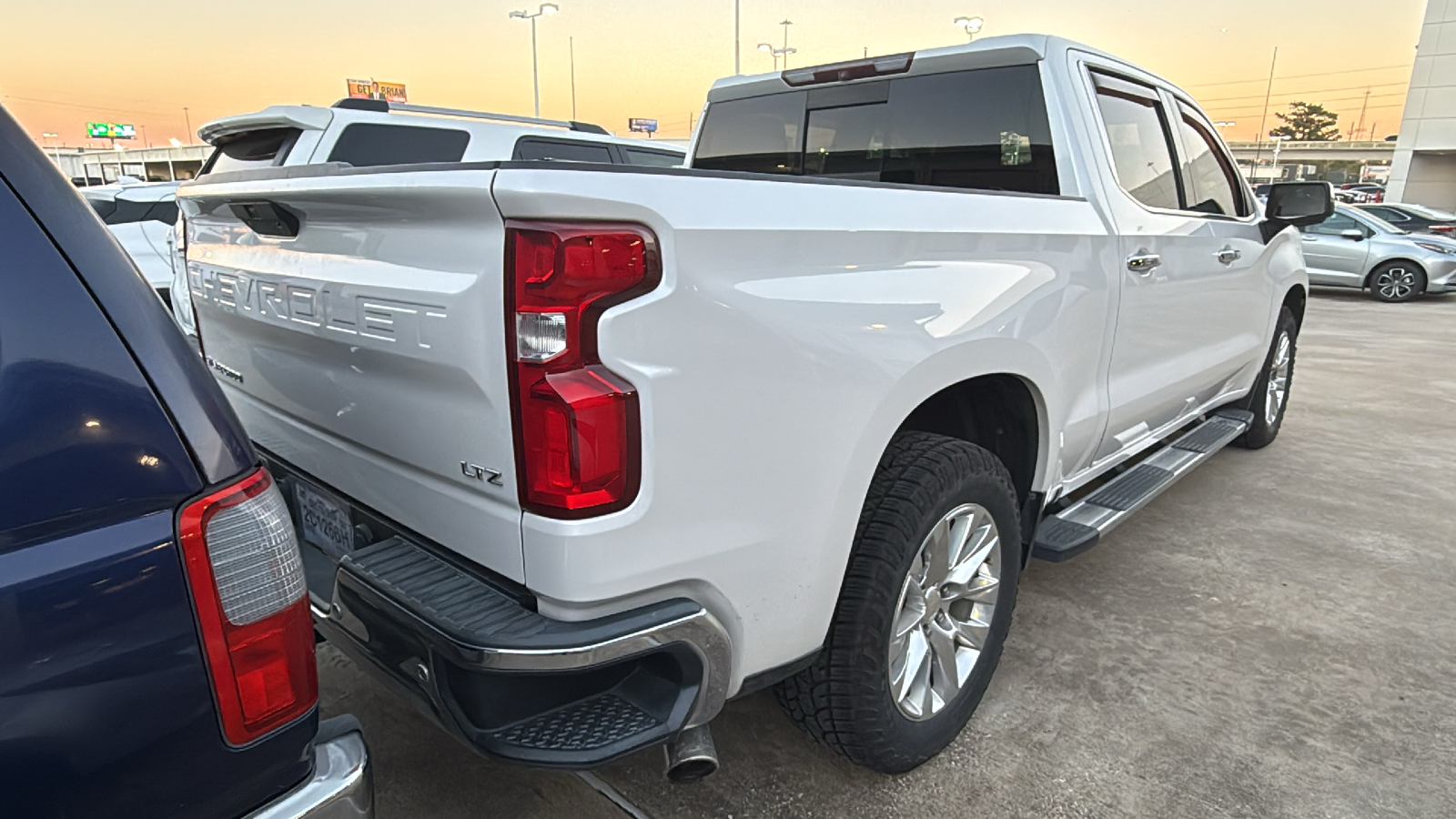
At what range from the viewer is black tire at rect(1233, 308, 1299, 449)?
17.0 feet

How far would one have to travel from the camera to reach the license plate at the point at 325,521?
2150 millimetres

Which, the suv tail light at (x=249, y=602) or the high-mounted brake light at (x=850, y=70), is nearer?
the suv tail light at (x=249, y=602)

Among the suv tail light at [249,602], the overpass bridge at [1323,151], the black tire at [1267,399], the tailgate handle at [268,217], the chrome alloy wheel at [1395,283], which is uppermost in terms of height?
the overpass bridge at [1323,151]

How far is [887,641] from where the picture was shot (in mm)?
2137

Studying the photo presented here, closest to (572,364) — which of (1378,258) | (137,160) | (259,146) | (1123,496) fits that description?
(1123,496)

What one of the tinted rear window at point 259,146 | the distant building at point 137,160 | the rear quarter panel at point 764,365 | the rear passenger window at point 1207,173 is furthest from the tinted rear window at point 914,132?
the distant building at point 137,160

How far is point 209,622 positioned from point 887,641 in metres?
1.49

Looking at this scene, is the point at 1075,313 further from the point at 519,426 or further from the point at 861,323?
the point at 519,426

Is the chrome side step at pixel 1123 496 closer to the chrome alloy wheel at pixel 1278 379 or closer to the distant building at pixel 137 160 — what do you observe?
the chrome alloy wheel at pixel 1278 379

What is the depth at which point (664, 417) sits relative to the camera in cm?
155

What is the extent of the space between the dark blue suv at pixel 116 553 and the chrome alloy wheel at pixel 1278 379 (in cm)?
563

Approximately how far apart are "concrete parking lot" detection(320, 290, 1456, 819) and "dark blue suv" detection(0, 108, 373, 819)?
4.20ft

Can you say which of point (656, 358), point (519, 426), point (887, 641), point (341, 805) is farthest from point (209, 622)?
point (887, 641)

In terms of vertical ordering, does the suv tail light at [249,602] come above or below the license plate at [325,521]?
above
